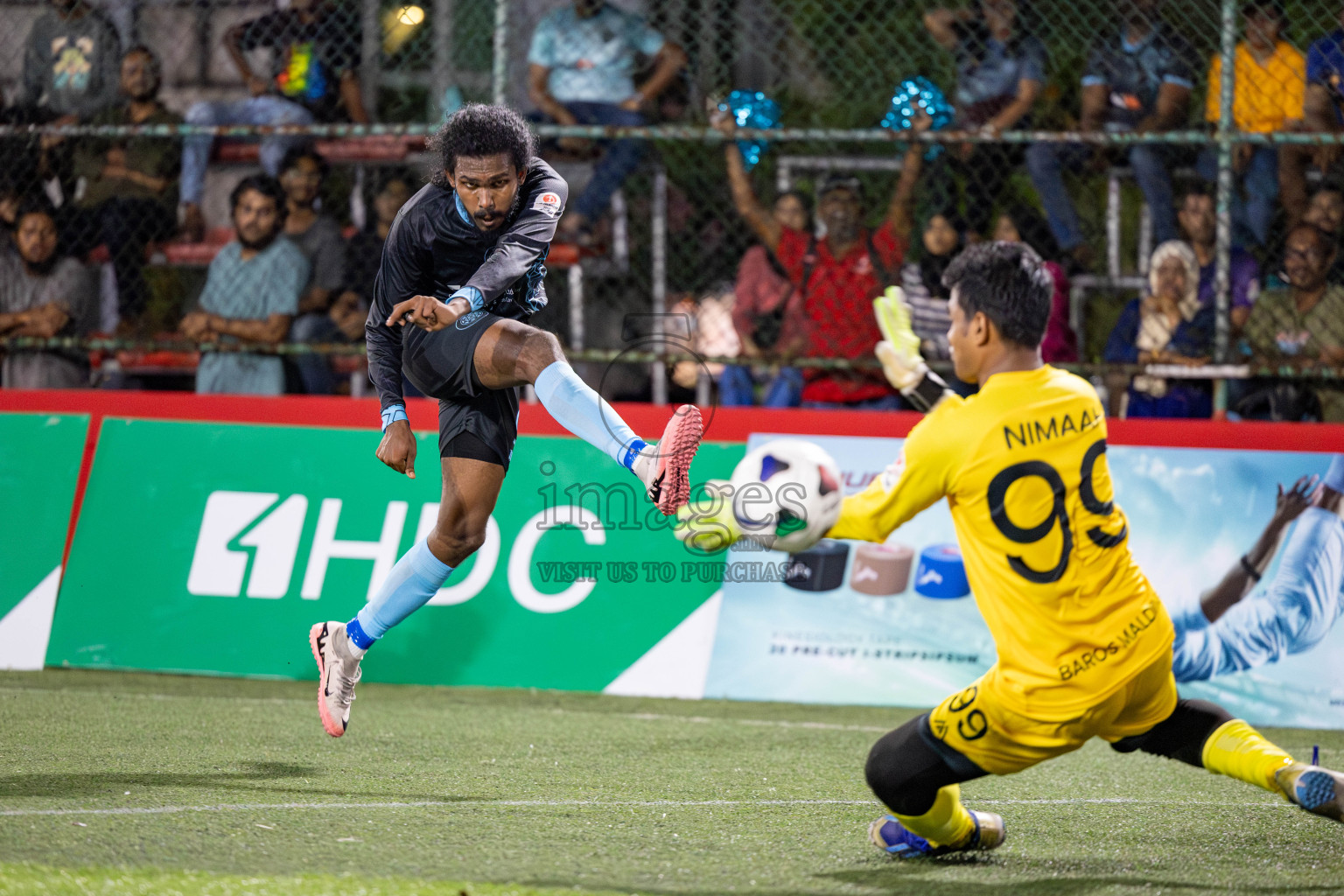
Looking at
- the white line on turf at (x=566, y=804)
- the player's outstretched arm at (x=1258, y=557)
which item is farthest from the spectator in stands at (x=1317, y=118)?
the white line on turf at (x=566, y=804)

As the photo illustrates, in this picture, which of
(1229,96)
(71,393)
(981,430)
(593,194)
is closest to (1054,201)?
(1229,96)

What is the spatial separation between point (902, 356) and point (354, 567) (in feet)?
13.3

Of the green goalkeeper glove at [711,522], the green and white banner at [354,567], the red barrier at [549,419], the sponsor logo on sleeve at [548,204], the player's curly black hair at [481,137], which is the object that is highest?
the player's curly black hair at [481,137]

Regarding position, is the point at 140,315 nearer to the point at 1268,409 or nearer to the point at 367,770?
the point at 367,770

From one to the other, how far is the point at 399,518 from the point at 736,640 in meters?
1.75

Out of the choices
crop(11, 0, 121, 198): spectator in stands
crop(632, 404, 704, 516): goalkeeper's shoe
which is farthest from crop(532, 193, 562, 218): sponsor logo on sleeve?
crop(11, 0, 121, 198): spectator in stands

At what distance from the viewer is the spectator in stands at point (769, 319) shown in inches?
290

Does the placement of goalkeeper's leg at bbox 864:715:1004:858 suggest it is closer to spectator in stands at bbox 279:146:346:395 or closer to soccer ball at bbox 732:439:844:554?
soccer ball at bbox 732:439:844:554

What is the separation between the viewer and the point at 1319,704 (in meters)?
5.98

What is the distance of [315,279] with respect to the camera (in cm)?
778

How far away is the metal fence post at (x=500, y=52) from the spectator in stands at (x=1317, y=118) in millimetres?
4071

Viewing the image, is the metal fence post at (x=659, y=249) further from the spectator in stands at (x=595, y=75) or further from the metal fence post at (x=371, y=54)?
the metal fence post at (x=371, y=54)

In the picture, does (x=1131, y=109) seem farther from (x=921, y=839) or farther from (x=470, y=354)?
(x=921, y=839)

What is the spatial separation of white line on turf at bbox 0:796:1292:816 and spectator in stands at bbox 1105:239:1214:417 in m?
3.06
